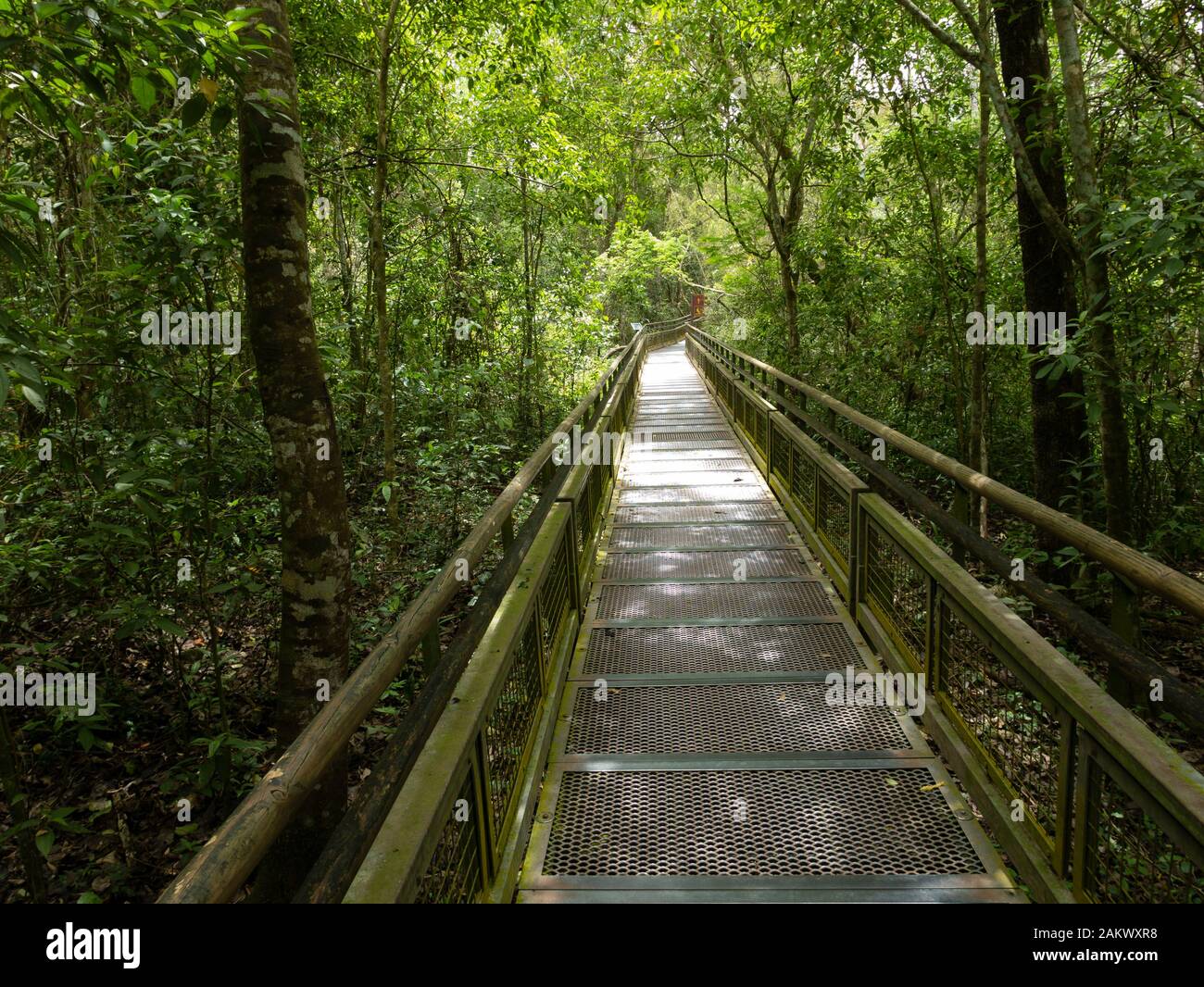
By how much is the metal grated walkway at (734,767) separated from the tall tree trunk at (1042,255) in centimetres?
264

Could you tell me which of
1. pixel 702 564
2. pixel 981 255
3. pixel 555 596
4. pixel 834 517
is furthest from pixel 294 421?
pixel 981 255

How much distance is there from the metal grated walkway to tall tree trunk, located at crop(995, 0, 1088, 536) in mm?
2637

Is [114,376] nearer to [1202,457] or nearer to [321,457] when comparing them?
[321,457]

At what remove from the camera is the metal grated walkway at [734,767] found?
107 inches

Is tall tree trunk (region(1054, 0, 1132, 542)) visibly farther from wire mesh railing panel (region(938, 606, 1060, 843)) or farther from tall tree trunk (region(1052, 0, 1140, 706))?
wire mesh railing panel (region(938, 606, 1060, 843))

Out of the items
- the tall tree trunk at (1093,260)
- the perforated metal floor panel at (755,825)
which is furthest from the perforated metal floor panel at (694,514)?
the perforated metal floor panel at (755,825)

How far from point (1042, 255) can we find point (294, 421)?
6324mm

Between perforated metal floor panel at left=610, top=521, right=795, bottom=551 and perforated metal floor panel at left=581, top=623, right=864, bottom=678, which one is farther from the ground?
perforated metal floor panel at left=610, top=521, right=795, bottom=551

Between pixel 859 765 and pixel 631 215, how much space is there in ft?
38.3

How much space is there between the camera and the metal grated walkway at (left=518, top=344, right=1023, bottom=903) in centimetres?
273

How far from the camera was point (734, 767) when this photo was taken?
11.2ft

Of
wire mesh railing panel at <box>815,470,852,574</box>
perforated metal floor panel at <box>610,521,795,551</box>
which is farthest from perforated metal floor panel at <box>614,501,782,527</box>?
wire mesh railing panel at <box>815,470,852,574</box>

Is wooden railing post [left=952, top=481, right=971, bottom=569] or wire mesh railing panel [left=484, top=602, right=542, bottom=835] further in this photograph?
wooden railing post [left=952, top=481, right=971, bottom=569]
